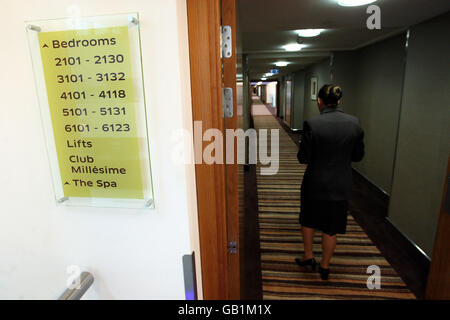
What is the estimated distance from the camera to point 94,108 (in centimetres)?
58

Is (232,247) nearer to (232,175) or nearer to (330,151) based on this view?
(232,175)

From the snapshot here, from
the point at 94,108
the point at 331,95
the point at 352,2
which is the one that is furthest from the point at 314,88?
the point at 94,108

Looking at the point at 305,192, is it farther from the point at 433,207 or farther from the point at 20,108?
the point at 20,108

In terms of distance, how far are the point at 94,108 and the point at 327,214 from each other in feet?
5.31

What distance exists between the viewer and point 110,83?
0.57 metres

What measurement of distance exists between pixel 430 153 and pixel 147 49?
96.1 inches

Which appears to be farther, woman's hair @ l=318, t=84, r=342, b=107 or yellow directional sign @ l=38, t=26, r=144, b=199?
woman's hair @ l=318, t=84, r=342, b=107

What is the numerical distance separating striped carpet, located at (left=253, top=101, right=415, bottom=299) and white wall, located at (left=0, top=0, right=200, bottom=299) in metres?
1.44

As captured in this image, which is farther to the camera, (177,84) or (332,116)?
(332,116)

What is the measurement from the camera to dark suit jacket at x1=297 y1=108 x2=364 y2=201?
1.59 metres

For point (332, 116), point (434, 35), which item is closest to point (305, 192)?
point (332, 116)

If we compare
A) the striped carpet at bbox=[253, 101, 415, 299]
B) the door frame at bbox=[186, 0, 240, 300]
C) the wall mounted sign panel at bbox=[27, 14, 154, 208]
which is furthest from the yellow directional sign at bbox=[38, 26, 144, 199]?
the striped carpet at bbox=[253, 101, 415, 299]

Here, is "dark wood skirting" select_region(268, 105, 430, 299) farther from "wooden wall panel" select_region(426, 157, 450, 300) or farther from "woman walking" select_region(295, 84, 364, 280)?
"woman walking" select_region(295, 84, 364, 280)

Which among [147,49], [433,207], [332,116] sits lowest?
[433,207]
